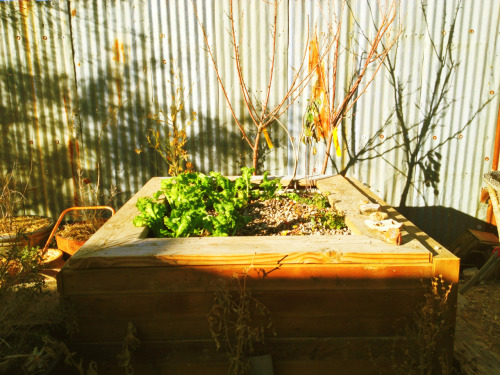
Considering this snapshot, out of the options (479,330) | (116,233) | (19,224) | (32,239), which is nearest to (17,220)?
(19,224)

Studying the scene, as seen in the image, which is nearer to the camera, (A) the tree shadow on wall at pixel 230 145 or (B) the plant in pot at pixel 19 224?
(B) the plant in pot at pixel 19 224

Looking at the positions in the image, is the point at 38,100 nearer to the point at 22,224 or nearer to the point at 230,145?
the point at 22,224

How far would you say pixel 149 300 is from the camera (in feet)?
7.13

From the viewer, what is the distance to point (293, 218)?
A: 3.27 m

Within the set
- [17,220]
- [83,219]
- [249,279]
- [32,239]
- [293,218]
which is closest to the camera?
[249,279]

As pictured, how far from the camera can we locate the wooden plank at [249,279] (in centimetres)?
215

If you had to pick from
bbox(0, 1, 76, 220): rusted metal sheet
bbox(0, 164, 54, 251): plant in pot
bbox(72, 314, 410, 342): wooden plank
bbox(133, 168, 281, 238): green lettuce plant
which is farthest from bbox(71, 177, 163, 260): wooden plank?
bbox(0, 1, 76, 220): rusted metal sheet

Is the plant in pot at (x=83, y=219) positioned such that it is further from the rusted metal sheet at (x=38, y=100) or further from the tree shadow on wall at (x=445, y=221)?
the tree shadow on wall at (x=445, y=221)

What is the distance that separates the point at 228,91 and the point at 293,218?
7.48ft

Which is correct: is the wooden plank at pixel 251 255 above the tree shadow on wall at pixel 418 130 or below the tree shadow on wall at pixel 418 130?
below

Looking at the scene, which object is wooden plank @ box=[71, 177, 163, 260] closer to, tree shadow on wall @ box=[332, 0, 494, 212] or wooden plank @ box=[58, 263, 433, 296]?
wooden plank @ box=[58, 263, 433, 296]

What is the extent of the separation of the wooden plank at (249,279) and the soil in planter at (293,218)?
736 millimetres

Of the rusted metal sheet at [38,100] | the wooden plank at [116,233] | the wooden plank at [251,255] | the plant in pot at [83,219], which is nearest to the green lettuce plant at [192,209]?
the wooden plank at [116,233]

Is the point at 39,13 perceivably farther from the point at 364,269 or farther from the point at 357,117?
the point at 364,269
